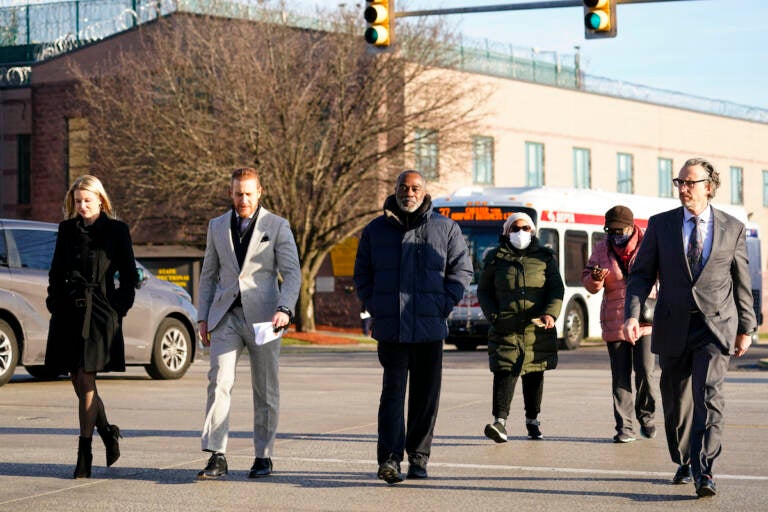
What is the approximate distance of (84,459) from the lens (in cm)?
933

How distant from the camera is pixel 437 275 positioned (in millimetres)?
9391

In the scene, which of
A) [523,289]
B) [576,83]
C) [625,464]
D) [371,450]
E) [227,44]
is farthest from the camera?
[576,83]

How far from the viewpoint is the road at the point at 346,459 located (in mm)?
8445

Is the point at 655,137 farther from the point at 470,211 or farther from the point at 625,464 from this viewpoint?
the point at 625,464

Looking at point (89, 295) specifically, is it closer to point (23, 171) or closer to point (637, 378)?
point (637, 378)

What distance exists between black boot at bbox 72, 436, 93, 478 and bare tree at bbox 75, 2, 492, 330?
24377 mm

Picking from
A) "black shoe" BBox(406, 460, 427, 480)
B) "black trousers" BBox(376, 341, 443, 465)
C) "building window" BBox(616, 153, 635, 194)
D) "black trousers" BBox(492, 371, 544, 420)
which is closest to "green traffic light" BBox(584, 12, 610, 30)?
"black trousers" BBox(492, 371, 544, 420)

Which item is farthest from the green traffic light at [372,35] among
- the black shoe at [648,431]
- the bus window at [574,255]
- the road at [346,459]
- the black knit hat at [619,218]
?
the bus window at [574,255]

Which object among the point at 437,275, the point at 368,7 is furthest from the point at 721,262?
the point at 368,7

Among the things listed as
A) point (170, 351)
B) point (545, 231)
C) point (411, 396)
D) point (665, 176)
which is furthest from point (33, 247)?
point (665, 176)

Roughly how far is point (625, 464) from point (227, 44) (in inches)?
1069

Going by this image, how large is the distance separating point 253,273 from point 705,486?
3172mm

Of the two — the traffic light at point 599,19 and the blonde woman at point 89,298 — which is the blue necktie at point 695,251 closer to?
the blonde woman at point 89,298

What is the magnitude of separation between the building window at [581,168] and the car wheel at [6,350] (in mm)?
37985
